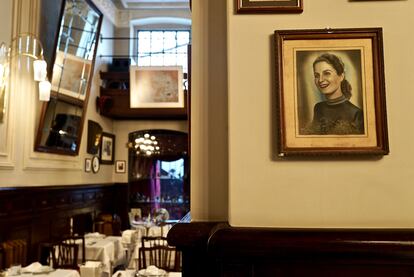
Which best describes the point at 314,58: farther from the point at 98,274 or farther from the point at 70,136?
the point at 70,136

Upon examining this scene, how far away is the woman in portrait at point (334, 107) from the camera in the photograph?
149cm

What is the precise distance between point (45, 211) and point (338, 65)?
648 centimetres

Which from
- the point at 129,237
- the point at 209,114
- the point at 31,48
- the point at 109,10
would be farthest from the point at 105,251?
the point at 109,10

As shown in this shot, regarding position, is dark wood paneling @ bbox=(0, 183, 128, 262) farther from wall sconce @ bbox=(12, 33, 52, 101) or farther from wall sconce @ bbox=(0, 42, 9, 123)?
wall sconce @ bbox=(12, 33, 52, 101)

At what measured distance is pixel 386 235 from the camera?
135cm

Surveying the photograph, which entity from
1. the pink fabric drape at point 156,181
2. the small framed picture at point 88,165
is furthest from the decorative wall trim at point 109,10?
the pink fabric drape at point 156,181

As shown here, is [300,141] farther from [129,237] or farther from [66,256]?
[129,237]

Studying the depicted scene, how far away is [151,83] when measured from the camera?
9.51 m

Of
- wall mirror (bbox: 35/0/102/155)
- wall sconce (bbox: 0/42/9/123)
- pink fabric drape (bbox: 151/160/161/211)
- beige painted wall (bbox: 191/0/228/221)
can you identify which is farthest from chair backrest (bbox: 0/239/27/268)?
pink fabric drape (bbox: 151/160/161/211)

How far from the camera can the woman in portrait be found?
149cm

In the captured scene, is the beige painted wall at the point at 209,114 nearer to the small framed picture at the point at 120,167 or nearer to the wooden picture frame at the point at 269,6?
the wooden picture frame at the point at 269,6

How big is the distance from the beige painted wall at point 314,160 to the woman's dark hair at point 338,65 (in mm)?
130

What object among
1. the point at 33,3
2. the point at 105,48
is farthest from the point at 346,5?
the point at 105,48

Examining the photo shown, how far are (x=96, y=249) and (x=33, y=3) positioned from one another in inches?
156
